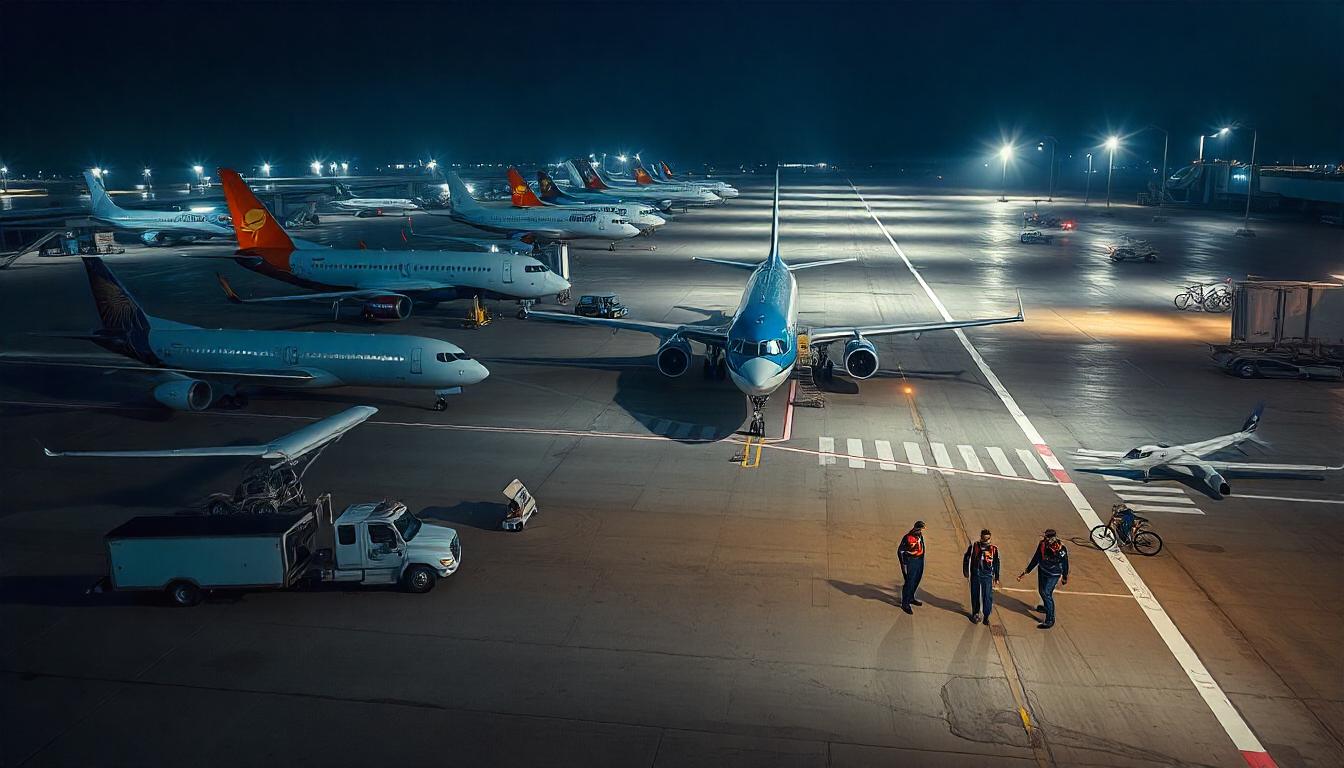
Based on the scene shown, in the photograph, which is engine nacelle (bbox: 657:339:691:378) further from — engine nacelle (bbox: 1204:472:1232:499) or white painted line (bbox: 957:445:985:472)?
engine nacelle (bbox: 1204:472:1232:499)

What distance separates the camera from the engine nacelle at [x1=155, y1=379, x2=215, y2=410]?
36312 mm

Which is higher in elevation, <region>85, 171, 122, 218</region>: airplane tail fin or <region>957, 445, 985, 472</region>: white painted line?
<region>85, 171, 122, 218</region>: airplane tail fin

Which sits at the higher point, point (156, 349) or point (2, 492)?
point (156, 349)

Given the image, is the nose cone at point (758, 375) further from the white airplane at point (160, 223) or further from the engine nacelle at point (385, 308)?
the white airplane at point (160, 223)

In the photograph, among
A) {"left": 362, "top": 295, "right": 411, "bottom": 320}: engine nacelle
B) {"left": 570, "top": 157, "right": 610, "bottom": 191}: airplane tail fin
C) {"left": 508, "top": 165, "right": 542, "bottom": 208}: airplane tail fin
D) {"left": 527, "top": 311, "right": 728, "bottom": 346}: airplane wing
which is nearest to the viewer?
{"left": 527, "top": 311, "right": 728, "bottom": 346}: airplane wing

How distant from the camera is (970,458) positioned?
32.8m

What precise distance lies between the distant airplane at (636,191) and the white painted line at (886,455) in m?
129

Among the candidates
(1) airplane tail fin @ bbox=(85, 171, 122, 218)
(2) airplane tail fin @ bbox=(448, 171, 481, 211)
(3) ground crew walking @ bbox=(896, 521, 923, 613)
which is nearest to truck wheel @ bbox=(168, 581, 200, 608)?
(3) ground crew walking @ bbox=(896, 521, 923, 613)

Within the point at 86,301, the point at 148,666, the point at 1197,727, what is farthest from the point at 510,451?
the point at 86,301

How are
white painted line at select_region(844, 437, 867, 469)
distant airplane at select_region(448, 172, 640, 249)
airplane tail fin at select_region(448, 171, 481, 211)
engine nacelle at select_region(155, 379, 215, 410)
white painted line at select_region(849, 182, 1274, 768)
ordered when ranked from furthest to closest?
airplane tail fin at select_region(448, 171, 481, 211) < distant airplane at select_region(448, 172, 640, 249) < engine nacelle at select_region(155, 379, 215, 410) < white painted line at select_region(844, 437, 867, 469) < white painted line at select_region(849, 182, 1274, 768)

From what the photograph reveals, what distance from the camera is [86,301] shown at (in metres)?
66.3

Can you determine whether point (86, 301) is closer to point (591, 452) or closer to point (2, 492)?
point (2, 492)

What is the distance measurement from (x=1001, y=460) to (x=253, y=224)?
49560 millimetres

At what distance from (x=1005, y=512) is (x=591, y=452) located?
14.4 metres
